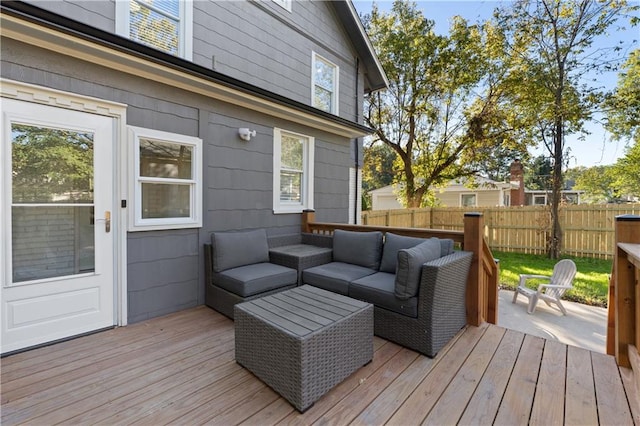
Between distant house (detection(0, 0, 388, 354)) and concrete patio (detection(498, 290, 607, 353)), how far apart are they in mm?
3988

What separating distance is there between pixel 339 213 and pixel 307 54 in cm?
325

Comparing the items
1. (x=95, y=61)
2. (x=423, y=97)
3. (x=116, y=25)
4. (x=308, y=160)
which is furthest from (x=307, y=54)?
(x=423, y=97)

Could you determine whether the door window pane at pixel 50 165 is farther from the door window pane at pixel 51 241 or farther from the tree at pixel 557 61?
the tree at pixel 557 61

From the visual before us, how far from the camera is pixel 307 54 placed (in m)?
5.71

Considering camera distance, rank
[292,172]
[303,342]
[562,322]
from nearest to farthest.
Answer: [303,342] < [562,322] < [292,172]

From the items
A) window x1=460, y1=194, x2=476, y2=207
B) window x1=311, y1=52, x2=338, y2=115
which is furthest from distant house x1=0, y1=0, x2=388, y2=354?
window x1=460, y1=194, x2=476, y2=207

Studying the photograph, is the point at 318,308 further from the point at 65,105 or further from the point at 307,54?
the point at 307,54

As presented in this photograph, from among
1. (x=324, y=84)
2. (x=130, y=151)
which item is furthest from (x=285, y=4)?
(x=130, y=151)

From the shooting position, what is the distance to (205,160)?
3814mm

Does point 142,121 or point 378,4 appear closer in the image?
point 142,121

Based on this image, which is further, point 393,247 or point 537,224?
point 537,224

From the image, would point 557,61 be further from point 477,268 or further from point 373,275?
point 373,275

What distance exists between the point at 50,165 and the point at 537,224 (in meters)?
11.3

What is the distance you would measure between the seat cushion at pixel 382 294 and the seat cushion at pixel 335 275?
113 millimetres
